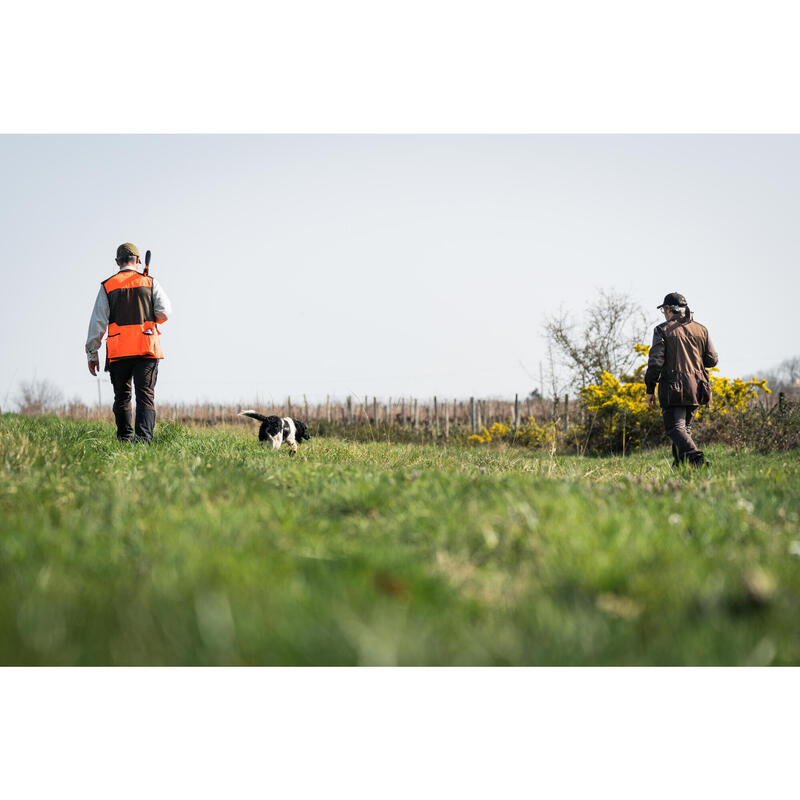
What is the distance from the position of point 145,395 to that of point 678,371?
6.69m

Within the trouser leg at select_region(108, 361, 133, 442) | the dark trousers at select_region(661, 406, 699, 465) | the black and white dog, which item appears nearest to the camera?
the trouser leg at select_region(108, 361, 133, 442)

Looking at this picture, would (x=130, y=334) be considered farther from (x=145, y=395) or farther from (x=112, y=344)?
A: (x=145, y=395)

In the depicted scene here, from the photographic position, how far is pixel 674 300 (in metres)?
7.51

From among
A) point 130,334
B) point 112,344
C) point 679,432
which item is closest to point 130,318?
point 130,334

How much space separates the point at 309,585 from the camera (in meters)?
1.94

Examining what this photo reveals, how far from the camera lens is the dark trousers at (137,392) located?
6.93 meters

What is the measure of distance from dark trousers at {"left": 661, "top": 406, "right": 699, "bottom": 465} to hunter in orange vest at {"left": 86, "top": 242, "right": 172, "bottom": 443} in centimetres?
646

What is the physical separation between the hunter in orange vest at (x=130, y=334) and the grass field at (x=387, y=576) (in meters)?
3.57

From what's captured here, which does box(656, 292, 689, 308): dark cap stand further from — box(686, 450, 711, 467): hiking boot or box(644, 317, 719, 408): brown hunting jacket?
box(686, 450, 711, 467): hiking boot

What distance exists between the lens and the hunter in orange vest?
6883 mm

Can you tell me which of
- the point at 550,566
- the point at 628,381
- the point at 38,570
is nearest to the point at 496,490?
the point at 550,566

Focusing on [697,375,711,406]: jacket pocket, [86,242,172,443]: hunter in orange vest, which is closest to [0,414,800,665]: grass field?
[86,242,172,443]: hunter in orange vest

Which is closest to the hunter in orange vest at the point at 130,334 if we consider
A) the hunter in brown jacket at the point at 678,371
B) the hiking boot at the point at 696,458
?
the hunter in brown jacket at the point at 678,371

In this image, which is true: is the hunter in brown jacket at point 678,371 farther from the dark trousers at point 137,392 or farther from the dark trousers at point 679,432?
the dark trousers at point 137,392
